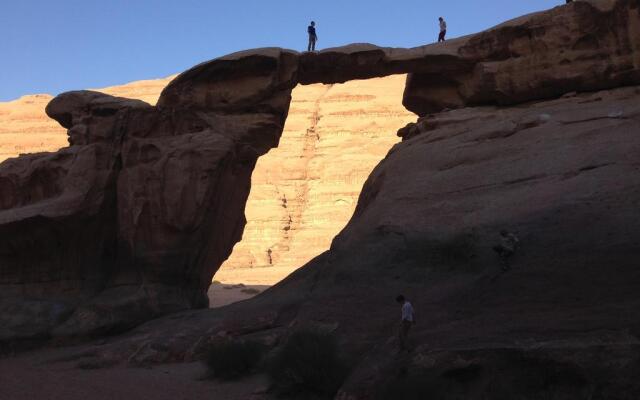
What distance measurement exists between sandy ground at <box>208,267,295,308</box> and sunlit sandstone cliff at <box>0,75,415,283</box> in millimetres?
521

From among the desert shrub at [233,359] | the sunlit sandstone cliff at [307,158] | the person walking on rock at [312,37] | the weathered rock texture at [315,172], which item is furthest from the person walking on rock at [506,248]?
the weathered rock texture at [315,172]

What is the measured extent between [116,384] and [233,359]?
2.07 metres

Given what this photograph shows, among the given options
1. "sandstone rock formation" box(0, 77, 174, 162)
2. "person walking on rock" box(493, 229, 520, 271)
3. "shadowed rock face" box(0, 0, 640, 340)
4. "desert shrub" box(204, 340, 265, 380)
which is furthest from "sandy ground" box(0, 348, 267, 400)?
"sandstone rock formation" box(0, 77, 174, 162)

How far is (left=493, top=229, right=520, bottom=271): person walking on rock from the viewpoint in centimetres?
1038

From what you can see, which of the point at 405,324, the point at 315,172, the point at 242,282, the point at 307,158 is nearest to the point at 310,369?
the point at 405,324

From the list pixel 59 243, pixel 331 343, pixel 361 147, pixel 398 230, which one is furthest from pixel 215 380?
pixel 361 147

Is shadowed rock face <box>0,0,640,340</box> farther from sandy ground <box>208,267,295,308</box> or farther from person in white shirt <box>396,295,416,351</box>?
sandy ground <box>208,267,295,308</box>

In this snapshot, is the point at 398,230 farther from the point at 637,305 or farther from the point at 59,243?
the point at 59,243

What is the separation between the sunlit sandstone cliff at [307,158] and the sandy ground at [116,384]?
86.1 feet

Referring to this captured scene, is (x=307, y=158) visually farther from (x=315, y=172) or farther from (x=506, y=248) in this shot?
(x=506, y=248)

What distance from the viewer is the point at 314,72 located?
1841 cm

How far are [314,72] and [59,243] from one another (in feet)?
25.3

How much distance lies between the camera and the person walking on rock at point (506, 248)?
34.0 feet

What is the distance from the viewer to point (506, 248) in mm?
10414
